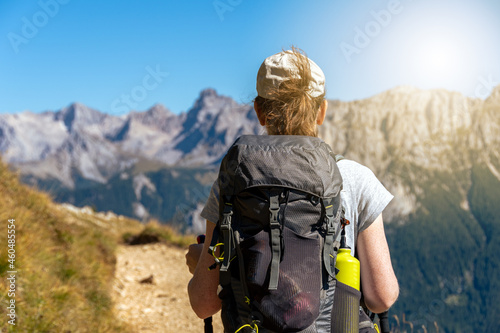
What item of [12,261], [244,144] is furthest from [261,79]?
[12,261]

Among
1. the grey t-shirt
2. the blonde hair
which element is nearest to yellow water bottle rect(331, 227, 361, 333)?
the grey t-shirt

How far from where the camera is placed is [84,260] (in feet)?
24.6

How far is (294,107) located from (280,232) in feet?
1.80

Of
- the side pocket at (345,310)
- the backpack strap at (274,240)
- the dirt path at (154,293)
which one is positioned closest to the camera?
the backpack strap at (274,240)

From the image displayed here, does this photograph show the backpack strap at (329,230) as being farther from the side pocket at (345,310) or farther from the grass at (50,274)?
the grass at (50,274)

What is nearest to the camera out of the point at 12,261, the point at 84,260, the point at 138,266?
the point at 12,261

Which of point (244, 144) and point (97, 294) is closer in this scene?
point (244, 144)

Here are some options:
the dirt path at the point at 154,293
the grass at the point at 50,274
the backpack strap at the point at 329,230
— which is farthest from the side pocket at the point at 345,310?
the dirt path at the point at 154,293

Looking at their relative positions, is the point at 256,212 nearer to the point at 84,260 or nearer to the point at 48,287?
the point at 48,287

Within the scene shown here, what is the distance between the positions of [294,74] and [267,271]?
2.87 feet

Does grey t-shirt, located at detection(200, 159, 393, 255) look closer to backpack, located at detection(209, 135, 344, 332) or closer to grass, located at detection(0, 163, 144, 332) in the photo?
backpack, located at detection(209, 135, 344, 332)

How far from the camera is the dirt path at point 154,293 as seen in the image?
22.4ft

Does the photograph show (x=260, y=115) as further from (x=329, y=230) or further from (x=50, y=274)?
(x=50, y=274)

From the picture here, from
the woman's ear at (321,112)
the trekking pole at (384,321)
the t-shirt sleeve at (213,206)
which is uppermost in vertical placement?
the woman's ear at (321,112)
